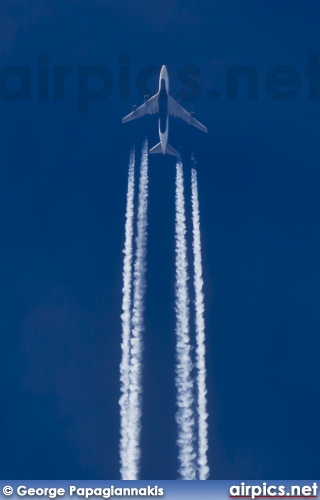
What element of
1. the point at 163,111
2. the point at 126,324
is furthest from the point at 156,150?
the point at 126,324

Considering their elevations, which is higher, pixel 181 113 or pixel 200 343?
pixel 181 113

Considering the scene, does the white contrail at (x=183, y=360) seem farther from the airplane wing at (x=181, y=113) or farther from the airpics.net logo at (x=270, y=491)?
the airplane wing at (x=181, y=113)

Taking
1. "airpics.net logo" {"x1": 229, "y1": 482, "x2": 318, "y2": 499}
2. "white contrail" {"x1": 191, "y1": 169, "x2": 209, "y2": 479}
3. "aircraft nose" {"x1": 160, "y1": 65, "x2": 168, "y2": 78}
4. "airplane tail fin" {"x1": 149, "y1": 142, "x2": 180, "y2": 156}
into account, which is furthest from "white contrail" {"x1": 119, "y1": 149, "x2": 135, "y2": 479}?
"airpics.net logo" {"x1": 229, "y1": 482, "x2": 318, "y2": 499}

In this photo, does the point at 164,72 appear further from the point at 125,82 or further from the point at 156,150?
the point at 156,150

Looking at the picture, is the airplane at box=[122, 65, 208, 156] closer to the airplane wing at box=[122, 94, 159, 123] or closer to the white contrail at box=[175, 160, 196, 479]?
the airplane wing at box=[122, 94, 159, 123]

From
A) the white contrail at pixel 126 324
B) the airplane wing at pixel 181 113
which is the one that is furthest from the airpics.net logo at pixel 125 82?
the white contrail at pixel 126 324

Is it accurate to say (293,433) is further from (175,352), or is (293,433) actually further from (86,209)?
(86,209)
